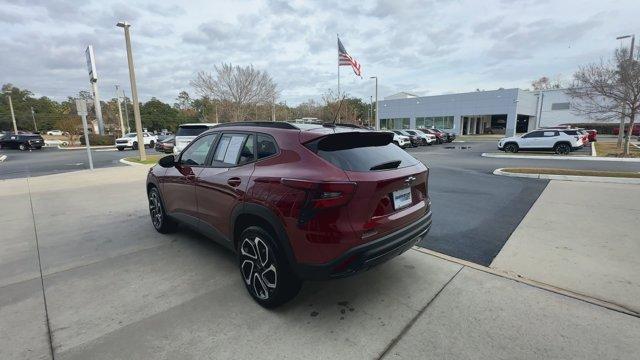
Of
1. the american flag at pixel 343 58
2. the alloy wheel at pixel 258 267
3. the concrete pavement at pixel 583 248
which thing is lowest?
the concrete pavement at pixel 583 248

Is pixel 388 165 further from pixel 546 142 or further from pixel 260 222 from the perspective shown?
A: pixel 546 142

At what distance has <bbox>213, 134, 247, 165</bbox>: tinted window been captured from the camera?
3.38 metres

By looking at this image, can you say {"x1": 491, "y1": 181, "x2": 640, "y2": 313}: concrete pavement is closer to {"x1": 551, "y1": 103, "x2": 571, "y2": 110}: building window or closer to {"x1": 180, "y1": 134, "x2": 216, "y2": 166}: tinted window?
{"x1": 180, "y1": 134, "x2": 216, "y2": 166}: tinted window

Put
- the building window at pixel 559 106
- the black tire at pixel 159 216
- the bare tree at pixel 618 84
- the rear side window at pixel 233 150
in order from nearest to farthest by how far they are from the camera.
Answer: the rear side window at pixel 233 150 → the black tire at pixel 159 216 → the bare tree at pixel 618 84 → the building window at pixel 559 106

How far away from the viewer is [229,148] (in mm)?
3514

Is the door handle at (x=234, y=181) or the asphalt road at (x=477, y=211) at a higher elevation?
the door handle at (x=234, y=181)

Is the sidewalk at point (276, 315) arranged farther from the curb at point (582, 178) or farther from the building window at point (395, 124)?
the building window at point (395, 124)

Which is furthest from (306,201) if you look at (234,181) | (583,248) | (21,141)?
(21,141)

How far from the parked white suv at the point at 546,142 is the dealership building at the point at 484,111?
97.9ft

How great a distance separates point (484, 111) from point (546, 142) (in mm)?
31275

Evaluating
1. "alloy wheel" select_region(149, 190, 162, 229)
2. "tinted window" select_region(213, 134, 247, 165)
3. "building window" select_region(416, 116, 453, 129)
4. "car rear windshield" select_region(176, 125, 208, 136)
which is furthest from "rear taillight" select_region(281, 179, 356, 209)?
"building window" select_region(416, 116, 453, 129)

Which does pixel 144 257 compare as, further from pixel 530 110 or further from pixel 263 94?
pixel 530 110

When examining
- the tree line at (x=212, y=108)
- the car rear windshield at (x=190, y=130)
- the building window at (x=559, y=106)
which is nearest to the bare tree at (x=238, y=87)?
the tree line at (x=212, y=108)

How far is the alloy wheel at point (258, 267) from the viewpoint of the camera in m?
2.89
